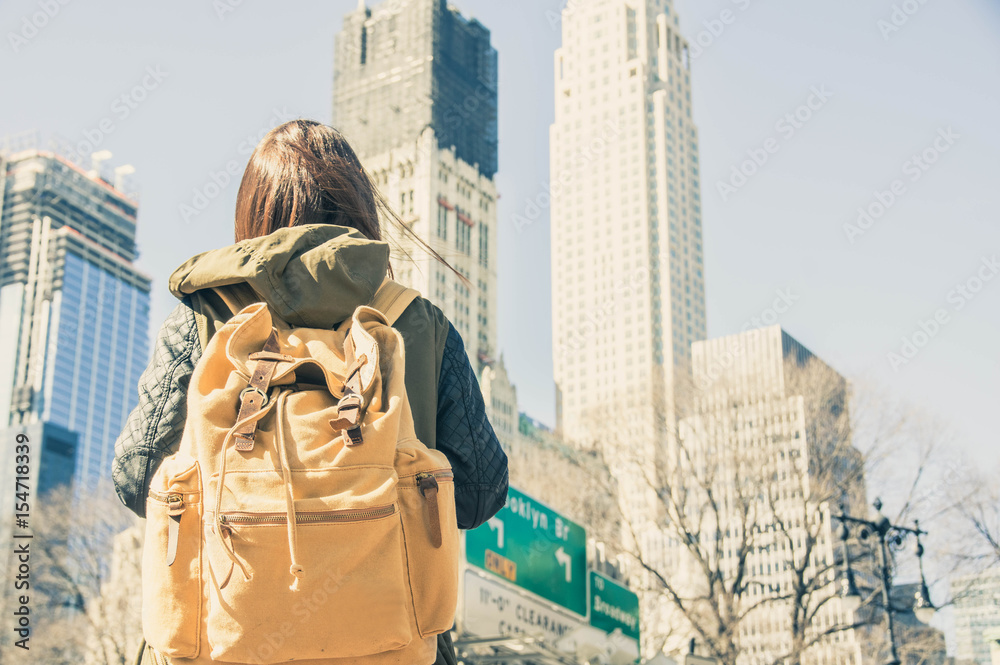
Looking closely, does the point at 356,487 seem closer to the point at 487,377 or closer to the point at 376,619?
the point at 376,619

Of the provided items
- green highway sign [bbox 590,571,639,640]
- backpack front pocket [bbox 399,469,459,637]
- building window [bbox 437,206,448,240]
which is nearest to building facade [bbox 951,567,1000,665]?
green highway sign [bbox 590,571,639,640]

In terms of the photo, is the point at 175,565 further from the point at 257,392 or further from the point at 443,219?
the point at 443,219

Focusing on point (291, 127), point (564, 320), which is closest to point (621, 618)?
point (291, 127)

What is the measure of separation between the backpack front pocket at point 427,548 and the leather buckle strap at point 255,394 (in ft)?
0.96

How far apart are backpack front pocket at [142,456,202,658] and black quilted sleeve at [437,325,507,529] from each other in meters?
0.55

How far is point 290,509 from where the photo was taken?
5.23 ft

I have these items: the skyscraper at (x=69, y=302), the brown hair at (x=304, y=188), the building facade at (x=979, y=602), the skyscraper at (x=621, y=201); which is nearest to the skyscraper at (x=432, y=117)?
the skyscraper at (x=621, y=201)

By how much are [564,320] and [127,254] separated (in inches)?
2251

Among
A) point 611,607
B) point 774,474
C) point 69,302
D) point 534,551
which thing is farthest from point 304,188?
point 69,302

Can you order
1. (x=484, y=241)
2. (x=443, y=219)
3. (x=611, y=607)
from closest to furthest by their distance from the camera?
(x=611, y=607), (x=443, y=219), (x=484, y=241)

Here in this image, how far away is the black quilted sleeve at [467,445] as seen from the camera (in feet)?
6.62

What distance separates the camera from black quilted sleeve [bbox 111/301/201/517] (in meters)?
1.89

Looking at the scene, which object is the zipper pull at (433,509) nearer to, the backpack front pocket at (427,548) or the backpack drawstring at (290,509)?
the backpack front pocket at (427,548)

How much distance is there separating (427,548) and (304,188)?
896 millimetres
